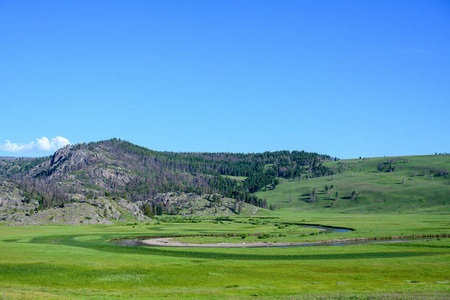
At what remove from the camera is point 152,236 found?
144625mm

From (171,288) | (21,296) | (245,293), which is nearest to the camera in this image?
(21,296)

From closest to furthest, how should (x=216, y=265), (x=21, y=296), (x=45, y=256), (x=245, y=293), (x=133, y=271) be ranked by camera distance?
(x=21, y=296), (x=245, y=293), (x=133, y=271), (x=216, y=265), (x=45, y=256)

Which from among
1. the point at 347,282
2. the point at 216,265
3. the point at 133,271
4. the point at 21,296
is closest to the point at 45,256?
the point at 133,271

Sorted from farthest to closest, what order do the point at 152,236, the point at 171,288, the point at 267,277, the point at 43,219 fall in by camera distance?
1. the point at 43,219
2. the point at 152,236
3. the point at 267,277
4. the point at 171,288

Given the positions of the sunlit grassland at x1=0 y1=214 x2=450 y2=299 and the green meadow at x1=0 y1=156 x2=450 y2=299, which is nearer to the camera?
the green meadow at x1=0 y1=156 x2=450 y2=299

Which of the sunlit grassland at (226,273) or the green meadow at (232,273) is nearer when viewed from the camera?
the green meadow at (232,273)

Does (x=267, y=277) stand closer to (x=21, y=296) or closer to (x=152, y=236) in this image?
(x=21, y=296)

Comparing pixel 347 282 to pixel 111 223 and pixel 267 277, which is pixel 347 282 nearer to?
pixel 267 277

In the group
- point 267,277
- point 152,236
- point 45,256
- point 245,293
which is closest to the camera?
point 245,293

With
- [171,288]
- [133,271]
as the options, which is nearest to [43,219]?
[133,271]

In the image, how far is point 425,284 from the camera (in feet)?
177

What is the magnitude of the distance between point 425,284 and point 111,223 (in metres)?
163

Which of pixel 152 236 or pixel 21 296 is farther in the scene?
pixel 152 236

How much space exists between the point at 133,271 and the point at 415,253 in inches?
→ 2236
